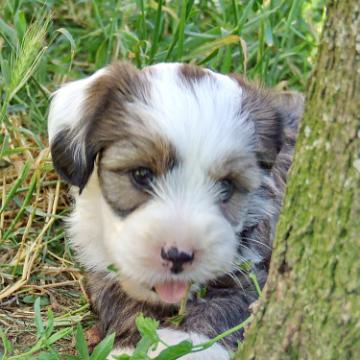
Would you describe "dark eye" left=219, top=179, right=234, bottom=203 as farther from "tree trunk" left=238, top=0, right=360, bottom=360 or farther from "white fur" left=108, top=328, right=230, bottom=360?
"tree trunk" left=238, top=0, right=360, bottom=360

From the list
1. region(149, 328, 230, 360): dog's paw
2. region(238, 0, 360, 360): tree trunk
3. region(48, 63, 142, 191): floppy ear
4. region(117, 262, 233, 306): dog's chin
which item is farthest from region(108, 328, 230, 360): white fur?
region(238, 0, 360, 360): tree trunk

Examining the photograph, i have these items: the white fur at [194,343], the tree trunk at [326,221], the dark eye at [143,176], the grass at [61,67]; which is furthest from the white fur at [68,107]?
the tree trunk at [326,221]

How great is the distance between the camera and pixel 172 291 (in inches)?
134

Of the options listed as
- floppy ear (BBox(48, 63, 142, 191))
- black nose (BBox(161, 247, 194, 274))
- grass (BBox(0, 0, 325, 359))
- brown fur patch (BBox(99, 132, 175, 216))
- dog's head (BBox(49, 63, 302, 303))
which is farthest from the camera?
grass (BBox(0, 0, 325, 359))

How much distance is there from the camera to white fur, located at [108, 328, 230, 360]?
335cm

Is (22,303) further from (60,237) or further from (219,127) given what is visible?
(219,127)

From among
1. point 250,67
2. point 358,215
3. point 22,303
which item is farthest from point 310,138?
point 250,67

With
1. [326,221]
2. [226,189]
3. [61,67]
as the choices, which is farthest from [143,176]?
[61,67]

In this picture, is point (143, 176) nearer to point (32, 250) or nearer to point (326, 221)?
point (326, 221)

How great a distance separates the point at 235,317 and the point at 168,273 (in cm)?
52

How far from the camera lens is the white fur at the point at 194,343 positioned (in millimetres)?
3352

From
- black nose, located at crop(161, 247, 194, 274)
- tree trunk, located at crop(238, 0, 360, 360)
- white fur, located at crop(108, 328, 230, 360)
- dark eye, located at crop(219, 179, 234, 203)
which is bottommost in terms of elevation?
white fur, located at crop(108, 328, 230, 360)

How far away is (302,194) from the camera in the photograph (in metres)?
2.47

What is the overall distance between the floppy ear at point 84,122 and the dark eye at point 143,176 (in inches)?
8.4
